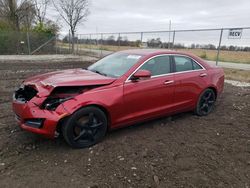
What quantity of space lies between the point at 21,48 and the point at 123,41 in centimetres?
1035

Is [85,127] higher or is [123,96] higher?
[123,96]

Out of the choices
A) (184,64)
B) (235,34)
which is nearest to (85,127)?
(184,64)

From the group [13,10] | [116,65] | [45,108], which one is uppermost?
[13,10]

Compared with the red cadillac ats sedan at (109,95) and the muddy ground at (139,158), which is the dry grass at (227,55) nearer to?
the red cadillac ats sedan at (109,95)

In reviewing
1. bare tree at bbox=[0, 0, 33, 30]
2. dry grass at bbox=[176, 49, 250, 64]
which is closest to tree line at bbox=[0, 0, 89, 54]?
bare tree at bbox=[0, 0, 33, 30]

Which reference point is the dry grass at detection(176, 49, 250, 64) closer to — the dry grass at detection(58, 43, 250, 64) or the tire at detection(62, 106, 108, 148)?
the dry grass at detection(58, 43, 250, 64)

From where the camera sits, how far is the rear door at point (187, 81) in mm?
4781

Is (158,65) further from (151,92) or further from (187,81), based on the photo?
(187,81)

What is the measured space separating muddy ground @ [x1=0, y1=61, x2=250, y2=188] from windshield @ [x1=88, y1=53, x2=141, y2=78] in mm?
1138

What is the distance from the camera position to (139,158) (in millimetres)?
3471

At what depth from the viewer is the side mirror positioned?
13.1ft

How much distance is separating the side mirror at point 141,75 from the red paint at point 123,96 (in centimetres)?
3

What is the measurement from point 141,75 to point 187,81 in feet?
4.49

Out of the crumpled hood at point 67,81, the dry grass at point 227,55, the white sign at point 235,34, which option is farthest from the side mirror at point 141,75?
the dry grass at point 227,55
